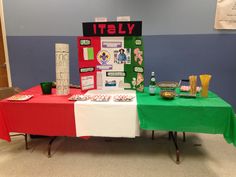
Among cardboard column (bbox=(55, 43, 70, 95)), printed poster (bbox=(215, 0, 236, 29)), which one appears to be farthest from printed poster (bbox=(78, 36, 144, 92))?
printed poster (bbox=(215, 0, 236, 29))

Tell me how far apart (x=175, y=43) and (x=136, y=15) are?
76 cm

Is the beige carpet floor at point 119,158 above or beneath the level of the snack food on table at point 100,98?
beneath

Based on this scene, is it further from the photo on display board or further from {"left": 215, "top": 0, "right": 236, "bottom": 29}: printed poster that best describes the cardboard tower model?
{"left": 215, "top": 0, "right": 236, "bottom": 29}: printed poster

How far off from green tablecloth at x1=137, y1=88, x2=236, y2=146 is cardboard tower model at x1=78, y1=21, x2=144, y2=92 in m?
0.45

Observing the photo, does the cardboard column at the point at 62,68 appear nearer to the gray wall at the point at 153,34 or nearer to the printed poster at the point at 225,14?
the gray wall at the point at 153,34

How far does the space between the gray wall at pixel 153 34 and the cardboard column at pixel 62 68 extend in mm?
1085

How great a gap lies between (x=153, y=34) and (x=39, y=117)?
207 cm

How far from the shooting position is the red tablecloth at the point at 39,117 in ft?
5.87

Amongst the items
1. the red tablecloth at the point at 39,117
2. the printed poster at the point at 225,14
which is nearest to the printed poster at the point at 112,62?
the red tablecloth at the point at 39,117

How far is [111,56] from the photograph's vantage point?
209cm

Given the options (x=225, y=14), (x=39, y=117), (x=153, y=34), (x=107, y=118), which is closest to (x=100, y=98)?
(x=107, y=118)

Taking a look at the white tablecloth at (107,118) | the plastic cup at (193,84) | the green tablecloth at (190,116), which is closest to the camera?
the green tablecloth at (190,116)

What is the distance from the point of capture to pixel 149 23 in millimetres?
2830

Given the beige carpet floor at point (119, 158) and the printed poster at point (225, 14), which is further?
the printed poster at point (225, 14)
